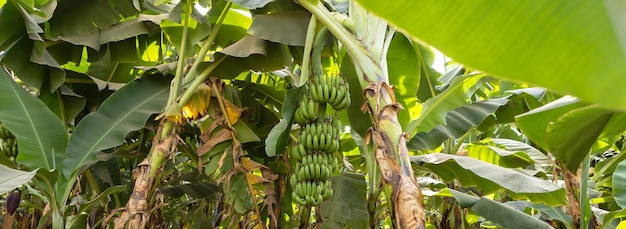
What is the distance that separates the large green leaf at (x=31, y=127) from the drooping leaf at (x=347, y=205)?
0.96 meters

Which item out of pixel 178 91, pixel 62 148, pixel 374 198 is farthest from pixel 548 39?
pixel 62 148

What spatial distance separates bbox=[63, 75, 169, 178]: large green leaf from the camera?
153cm

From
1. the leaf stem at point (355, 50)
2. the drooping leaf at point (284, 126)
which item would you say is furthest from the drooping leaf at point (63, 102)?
the leaf stem at point (355, 50)

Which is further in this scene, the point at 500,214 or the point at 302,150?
the point at 500,214

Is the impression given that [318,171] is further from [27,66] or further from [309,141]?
[27,66]

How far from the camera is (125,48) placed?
6.68 feet

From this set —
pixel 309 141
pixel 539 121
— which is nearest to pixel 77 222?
pixel 309 141

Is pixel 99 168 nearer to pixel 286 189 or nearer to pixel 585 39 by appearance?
pixel 286 189

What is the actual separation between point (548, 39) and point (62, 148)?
1670mm

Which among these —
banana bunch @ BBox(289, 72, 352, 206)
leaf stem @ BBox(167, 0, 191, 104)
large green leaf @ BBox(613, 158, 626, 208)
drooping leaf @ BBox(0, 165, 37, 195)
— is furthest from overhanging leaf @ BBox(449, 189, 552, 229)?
drooping leaf @ BBox(0, 165, 37, 195)

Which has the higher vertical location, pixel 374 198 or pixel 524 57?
pixel 524 57

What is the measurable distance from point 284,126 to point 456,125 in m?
0.88

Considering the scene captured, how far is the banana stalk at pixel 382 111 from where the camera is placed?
1003mm

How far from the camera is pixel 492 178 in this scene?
1.41 meters
